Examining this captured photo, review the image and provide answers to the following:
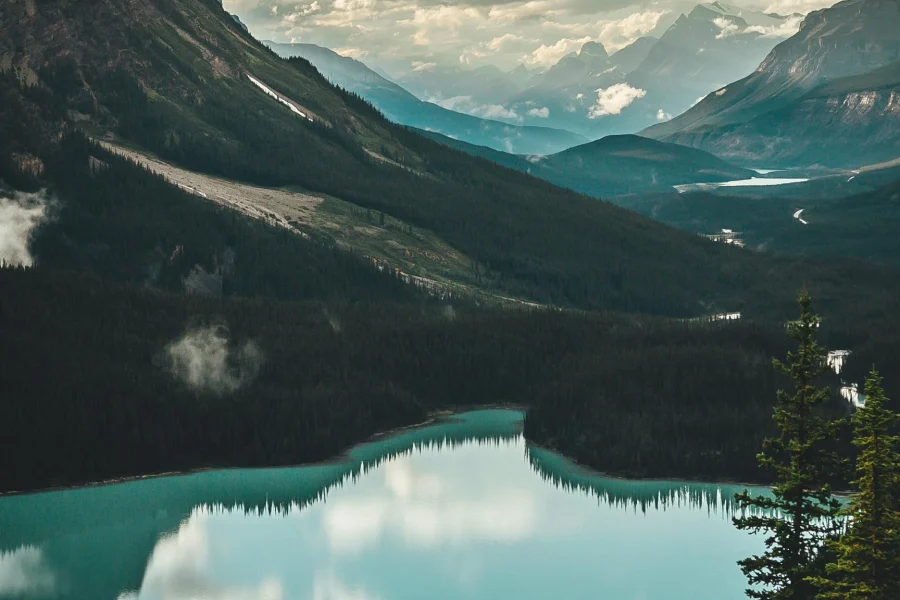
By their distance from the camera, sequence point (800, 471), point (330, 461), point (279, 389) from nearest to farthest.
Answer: point (800, 471) < point (330, 461) < point (279, 389)

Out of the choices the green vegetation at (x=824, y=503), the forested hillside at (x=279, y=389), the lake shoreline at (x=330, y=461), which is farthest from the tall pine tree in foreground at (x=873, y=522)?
the lake shoreline at (x=330, y=461)

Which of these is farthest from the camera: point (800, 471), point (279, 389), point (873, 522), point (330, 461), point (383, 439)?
point (383, 439)

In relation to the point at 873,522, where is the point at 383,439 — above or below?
above

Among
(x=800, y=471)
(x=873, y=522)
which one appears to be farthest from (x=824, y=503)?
(x=873, y=522)

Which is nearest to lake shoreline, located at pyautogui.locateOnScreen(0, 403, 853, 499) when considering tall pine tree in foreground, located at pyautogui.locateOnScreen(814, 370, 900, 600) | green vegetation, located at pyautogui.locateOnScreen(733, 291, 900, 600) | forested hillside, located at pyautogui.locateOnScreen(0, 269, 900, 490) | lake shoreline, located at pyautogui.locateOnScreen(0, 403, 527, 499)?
lake shoreline, located at pyautogui.locateOnScreen(0, 403, 527, 499)

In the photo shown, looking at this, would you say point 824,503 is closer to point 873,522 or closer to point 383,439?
point 873,522

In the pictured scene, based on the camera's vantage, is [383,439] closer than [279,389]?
No

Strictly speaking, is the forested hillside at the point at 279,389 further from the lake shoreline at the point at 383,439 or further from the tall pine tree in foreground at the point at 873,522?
the tall pine tree in foreground at the point at 873,522

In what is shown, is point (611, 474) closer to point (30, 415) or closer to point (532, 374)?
point (532, 374)

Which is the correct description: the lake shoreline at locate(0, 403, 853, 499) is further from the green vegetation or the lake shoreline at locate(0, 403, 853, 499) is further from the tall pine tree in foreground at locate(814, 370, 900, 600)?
the tall pine tree in foreground at locate(814, 370, 900, 600)
